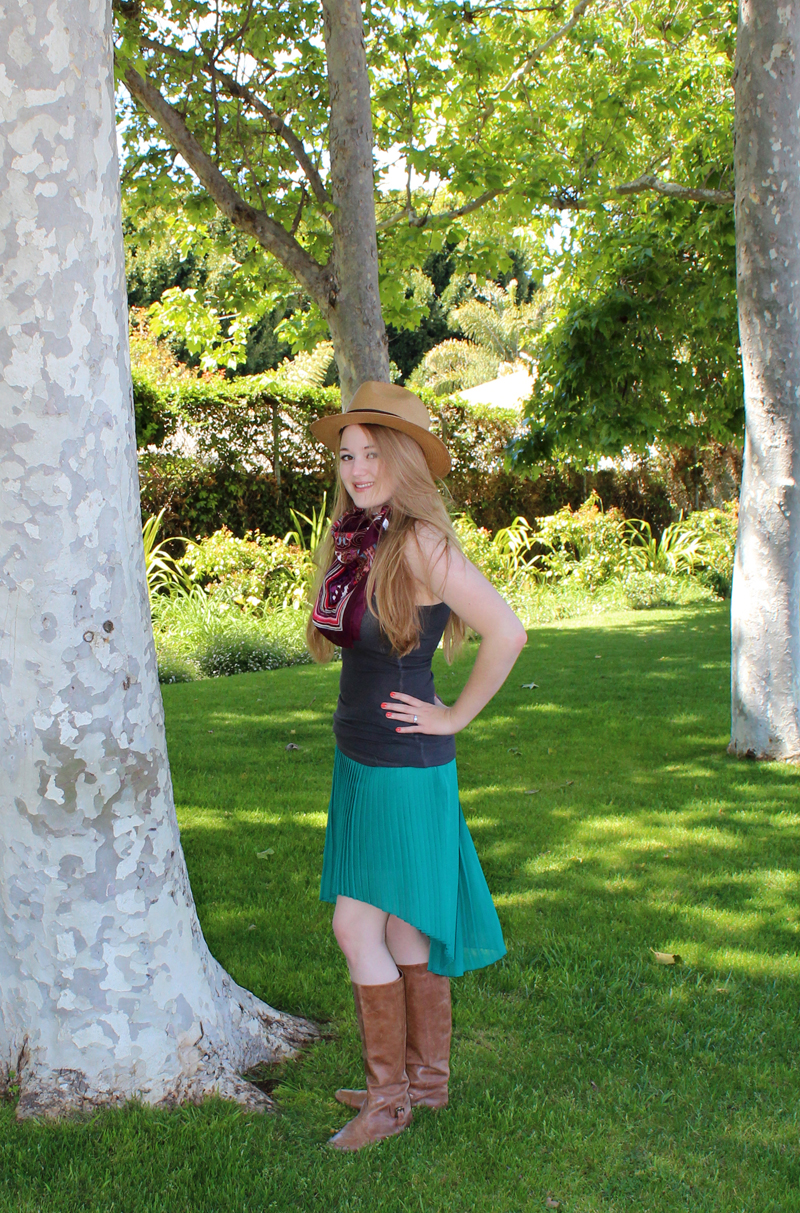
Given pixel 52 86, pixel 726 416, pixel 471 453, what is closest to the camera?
pixel 52 86

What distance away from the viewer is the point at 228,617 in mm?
10328

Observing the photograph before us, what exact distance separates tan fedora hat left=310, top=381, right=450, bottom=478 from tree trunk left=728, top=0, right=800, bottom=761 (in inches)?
144

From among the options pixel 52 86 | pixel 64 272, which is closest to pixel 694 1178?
pixel 64 272

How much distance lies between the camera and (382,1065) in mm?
2650

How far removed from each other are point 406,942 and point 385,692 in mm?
693

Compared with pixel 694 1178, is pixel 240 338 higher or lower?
higher

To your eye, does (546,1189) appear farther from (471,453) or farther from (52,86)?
(471,453)

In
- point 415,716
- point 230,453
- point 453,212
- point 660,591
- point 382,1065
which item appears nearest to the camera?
point 415,716

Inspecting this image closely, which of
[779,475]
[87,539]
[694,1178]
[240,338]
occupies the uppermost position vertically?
[240,338]

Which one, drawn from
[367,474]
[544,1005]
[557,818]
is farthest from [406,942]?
[557,818]

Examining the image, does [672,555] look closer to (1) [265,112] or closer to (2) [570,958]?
(1) [265,112]

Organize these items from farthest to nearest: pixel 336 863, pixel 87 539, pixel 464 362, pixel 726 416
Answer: pixel 464 362 → pixel 726 416 → pixel 336 863 → pixel 87 539

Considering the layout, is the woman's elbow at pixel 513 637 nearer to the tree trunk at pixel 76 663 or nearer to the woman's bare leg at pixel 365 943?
the woman's bare leg at pixel 365 943

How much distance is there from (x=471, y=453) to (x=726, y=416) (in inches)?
251
